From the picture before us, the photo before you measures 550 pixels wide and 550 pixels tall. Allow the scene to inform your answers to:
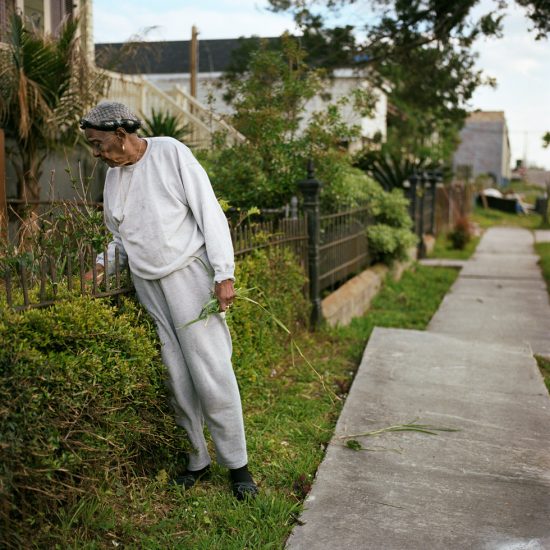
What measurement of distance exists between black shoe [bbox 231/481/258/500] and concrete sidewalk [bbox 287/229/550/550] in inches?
10.8

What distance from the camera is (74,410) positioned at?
8.98 ft

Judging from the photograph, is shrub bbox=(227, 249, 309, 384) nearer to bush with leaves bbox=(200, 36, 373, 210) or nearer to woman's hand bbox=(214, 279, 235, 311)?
woman's hand bbox=(214, 279, 235, 311)

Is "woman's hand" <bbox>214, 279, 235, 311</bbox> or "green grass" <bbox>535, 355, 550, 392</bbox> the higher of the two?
"woman's hand" <bbox>214, 279, 235, 311</bbox>

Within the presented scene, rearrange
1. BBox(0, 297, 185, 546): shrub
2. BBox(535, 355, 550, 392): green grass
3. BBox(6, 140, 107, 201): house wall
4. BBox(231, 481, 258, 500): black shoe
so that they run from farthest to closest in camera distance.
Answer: BBox(6, 140, 107, 201): house wall, BBox(535, 355, 550, 392): green grass, BBox(231, 481, 258, 500): black shoe, BBox(0, 297, 185, 546): shrub

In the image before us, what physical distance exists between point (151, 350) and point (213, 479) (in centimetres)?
78

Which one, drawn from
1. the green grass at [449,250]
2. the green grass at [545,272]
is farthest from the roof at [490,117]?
the green grass at [545,272]

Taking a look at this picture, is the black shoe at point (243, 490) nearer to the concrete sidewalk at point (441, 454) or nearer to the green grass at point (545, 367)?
the concrete sidewalk at point (441, 454)

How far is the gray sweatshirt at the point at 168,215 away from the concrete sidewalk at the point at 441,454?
123 cm

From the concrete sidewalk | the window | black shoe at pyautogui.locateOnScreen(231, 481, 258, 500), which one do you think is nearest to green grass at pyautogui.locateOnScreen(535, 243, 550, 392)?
the concrete sidewalk

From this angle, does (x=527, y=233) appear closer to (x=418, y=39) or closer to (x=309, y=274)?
(x=418, y=39)

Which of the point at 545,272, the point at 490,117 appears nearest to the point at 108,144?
the point at 545,272

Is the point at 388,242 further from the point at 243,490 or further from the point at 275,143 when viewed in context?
the point at 243,490

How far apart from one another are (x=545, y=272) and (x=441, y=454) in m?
8.94

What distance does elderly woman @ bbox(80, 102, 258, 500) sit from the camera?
3176 mm
